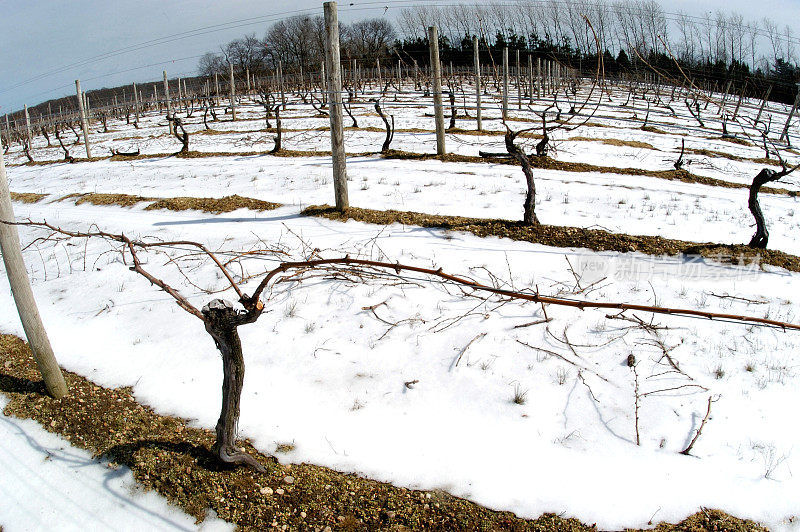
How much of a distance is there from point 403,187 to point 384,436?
6.34 m

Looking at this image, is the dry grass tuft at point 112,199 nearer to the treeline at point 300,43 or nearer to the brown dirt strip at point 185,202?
the brown dirt strip at point 185,202

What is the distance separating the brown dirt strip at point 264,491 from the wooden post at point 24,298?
337 mm

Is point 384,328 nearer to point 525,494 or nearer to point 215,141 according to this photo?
point 525,494

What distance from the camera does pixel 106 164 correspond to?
1504 centimetres

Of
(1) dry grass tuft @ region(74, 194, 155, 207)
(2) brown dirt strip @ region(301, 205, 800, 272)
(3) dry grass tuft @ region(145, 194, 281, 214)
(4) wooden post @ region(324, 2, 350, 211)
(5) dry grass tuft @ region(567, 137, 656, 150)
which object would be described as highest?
(4) wooden post @ region(324, 2, 350, 211)

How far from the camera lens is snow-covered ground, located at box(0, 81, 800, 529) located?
313cm

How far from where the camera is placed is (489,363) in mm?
4141

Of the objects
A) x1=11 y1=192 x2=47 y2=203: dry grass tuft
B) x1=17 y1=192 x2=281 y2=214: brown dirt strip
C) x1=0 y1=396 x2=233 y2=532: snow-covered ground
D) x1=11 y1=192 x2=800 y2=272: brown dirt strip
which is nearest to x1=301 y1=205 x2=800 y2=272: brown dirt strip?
x1=11 y1=192 x2=800 y2=272: brown dirt strip

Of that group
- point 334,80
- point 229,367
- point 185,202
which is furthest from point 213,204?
point 229,367

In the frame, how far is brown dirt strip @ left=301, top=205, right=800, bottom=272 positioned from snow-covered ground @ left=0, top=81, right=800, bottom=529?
0.21 m

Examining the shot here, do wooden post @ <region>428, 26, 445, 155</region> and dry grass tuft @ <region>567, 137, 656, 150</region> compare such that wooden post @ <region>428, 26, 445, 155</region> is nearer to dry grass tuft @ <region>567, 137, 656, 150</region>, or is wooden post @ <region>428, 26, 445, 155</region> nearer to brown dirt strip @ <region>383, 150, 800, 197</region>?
brown dirt strip @ <region>383, 150, 800, 197</region>

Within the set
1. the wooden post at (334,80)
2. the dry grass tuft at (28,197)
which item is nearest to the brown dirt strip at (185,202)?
the dry grass tuft at (28,197)

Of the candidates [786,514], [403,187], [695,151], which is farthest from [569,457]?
[695,151]

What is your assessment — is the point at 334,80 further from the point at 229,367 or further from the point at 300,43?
the point at 300,43
